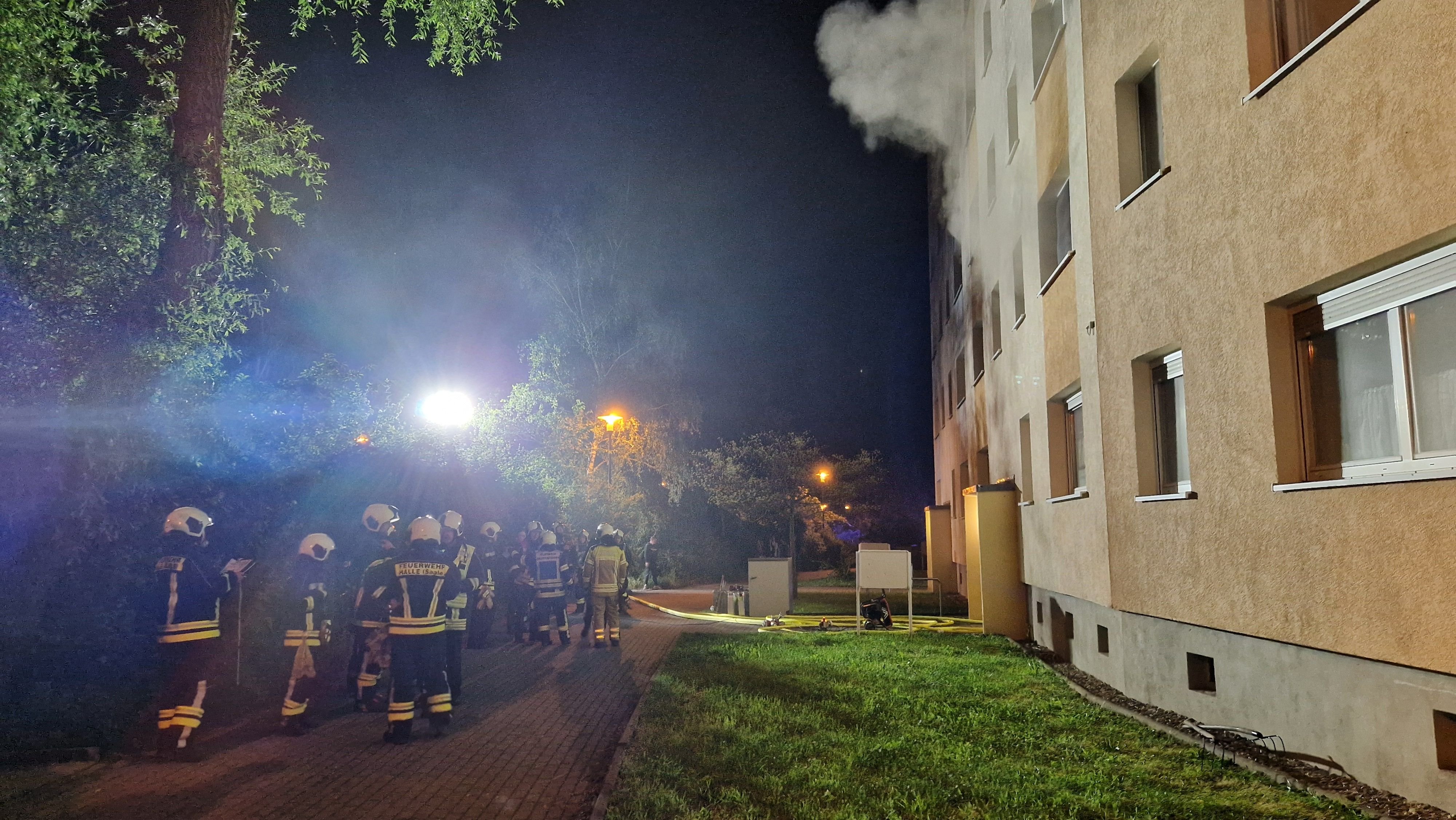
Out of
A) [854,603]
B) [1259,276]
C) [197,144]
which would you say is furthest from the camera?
[854,603]

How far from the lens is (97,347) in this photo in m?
8.50

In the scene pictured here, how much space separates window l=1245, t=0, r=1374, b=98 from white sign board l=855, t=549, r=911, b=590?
10960 millimetres

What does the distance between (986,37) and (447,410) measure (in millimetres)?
14111

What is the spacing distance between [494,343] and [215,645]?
2677 cm

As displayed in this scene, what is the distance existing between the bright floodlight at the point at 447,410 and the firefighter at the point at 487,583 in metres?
3.61

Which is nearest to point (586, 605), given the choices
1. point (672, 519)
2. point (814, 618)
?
point (814, 618)

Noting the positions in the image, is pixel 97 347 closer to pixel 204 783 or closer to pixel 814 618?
pixel 204 783

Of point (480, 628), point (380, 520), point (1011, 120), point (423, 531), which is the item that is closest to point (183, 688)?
point (423, 531)

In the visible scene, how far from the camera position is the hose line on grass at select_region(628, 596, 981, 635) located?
16578 mm

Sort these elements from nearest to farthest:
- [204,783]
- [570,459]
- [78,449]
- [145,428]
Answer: [204,783] → [78,449] → [145,428] → [570,459]

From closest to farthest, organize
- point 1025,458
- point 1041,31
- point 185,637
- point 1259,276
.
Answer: point 1259,276, point 185,637, point 1041,31, point 1025,458

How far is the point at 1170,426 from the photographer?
28.7ft

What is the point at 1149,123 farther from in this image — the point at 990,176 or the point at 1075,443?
the point at 990,176

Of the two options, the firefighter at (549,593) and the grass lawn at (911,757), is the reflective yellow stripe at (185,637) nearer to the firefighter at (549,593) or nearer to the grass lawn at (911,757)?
the grass lawn at (911,757)
